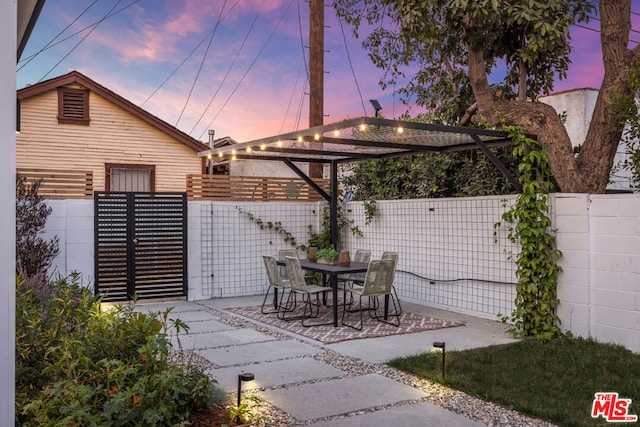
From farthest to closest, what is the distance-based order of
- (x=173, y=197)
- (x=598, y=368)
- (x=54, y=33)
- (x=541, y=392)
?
(x=54, y=33)
(x=173, y=197)
(x=598, y=368)
(x=541, y=392)

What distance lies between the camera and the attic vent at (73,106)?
45.9 ft

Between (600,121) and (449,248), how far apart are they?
289 centimetres

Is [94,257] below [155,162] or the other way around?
below

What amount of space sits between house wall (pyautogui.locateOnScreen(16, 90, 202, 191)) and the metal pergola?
608 cm

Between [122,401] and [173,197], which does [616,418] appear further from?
[173,197]

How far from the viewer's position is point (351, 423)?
4.08m

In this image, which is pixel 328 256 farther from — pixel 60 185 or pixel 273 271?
pixel 60 185

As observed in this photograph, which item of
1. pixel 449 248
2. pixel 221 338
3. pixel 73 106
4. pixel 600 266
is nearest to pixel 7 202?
pixel 221 338

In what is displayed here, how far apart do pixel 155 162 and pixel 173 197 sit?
5.65 m

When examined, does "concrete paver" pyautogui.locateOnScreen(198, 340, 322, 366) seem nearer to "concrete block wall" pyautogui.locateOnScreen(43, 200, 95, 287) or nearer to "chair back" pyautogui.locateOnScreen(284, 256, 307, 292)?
"chair back" pyautogui.locateOnScreen(284, 256, 307, 292)

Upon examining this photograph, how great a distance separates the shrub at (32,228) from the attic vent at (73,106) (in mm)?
5898

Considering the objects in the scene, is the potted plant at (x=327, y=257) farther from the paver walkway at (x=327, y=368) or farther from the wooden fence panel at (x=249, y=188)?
the wooden fence panel at (x=249, y=188)

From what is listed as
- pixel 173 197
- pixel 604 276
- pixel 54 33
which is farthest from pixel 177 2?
pixel 604 276

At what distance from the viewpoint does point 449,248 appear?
28.9 ft
